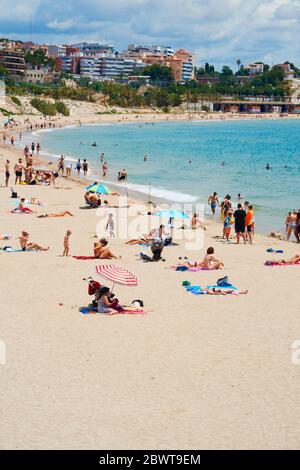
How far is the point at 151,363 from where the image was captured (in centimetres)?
991

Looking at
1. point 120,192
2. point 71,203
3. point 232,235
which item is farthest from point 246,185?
point 232,235

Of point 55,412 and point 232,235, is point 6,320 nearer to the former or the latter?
point 55,412

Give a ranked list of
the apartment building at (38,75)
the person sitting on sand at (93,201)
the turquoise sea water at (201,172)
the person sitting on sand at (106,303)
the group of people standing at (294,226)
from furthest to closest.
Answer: the apartment building at (38,75) → the turquoise sea water at (201,172) → the person sitting on sand at (93,201) → the group of people standing at (294,226) → the person sitting on sand at (106,303)

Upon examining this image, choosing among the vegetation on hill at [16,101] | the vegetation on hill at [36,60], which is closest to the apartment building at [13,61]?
the vegetation on hill at [36,60]

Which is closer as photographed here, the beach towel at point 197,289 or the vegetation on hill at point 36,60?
the beach towel at point 197,289

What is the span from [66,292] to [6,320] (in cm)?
216

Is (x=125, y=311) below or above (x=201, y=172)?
above

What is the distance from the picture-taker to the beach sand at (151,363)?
7855 mm

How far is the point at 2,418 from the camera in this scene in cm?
810

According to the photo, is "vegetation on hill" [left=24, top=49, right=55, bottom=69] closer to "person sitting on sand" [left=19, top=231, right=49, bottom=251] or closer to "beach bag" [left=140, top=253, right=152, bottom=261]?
"person sitting on sand" [left=19, top=231, right=49, bottom=251]

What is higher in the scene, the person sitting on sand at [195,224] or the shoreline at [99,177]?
the person sitting on sand at [195,224]

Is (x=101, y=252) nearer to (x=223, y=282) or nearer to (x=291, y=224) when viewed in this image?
(x=223, y=282)

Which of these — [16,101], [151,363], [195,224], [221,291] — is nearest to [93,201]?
[195,224]

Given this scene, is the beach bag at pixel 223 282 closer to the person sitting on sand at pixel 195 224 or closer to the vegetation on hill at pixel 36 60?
the person sitting on sand at pixel 195 224
